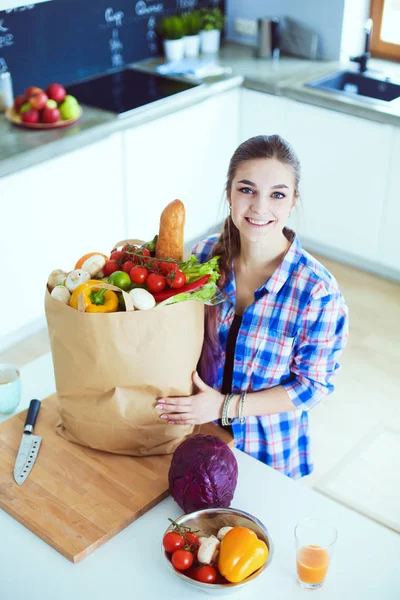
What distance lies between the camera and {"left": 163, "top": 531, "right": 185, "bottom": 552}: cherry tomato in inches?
51.6

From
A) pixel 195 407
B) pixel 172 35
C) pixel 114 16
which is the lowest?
pixel 195 407

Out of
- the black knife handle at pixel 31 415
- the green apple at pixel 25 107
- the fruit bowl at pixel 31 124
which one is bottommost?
the black knife handle at pixel 31 415

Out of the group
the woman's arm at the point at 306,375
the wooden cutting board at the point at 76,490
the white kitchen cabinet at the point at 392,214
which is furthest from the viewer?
the white kitchen cabinet at the point at 392,214

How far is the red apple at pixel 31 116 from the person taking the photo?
3.07 metres

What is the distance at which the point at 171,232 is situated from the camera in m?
1.55

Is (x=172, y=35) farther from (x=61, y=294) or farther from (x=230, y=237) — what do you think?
(x=61, y=294)

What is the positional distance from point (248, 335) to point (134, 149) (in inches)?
71.9

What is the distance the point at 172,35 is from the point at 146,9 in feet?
0.57

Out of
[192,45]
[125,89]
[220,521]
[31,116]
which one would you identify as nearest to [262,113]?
[192,45]

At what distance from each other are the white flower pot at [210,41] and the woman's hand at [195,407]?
9.25 feet

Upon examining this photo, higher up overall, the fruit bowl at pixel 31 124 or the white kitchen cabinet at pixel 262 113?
the fruit bowl at pixel 31 124

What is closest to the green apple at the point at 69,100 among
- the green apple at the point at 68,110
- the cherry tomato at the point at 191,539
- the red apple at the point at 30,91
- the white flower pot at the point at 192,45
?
the green apple at the point at 68,110

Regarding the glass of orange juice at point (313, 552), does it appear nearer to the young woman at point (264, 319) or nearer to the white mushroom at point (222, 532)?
the white mushroom at point (222, 532)

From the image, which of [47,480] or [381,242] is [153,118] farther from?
[47,480]
